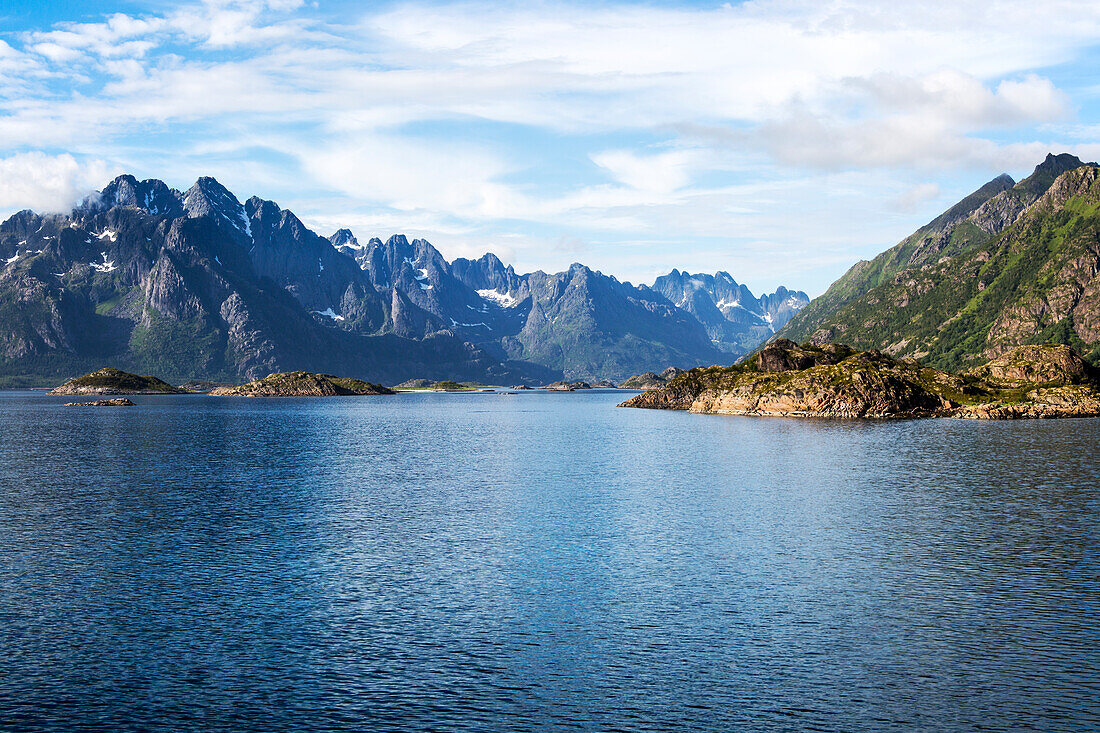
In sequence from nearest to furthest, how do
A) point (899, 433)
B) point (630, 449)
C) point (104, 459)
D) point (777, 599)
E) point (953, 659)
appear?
point (953, 659)
point (777, 599)
point (104, 459)
point (630, 449)
point (899, 433)

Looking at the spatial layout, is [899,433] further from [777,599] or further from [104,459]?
[104,459]

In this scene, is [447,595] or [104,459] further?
[104,459]

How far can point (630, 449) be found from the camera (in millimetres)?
139875

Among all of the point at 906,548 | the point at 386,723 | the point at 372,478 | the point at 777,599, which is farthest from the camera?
the point at 372,478

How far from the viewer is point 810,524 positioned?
6850 centimetres

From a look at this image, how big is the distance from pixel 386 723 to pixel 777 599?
2563 centimetres

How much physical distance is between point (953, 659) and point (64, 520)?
69.9 metres

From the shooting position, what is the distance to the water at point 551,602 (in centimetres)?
3194

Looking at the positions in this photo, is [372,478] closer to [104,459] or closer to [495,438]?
[104,459]

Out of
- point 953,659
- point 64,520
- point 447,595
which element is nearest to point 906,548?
point 953,659

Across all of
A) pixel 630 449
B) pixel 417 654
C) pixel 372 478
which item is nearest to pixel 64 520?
pixel 372 478

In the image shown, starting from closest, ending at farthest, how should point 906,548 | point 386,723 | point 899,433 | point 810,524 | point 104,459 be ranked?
point 386,723 < point 906,548 < point 810,524 < point 104,459 < point 899,433

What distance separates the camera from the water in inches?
1257

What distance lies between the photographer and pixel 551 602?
149 ft
